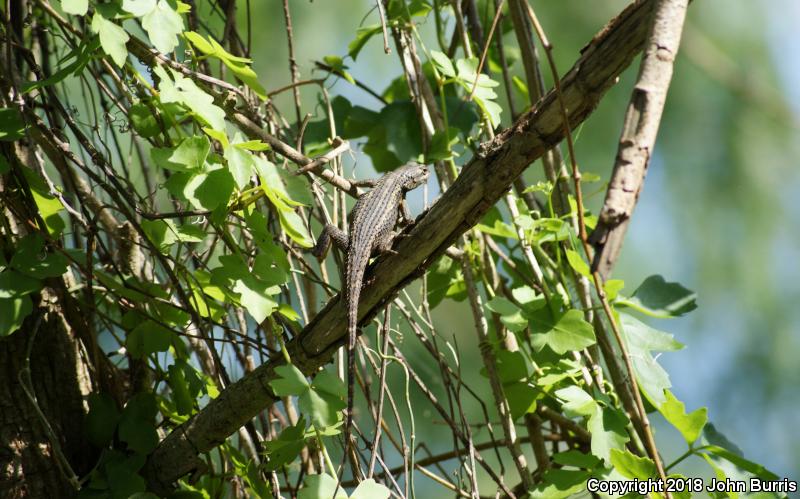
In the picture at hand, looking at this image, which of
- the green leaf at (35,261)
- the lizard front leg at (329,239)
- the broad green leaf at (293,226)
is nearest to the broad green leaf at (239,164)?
the broad green leaf at (293,226)

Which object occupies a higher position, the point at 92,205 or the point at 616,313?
the point at 92,205

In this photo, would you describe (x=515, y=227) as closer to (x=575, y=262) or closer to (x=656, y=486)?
(x=575, y=262)

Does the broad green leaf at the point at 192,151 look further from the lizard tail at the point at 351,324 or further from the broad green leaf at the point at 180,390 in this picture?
the broad green leaf at the point at 180,390

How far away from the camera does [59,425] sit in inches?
83.7

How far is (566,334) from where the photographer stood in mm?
2064

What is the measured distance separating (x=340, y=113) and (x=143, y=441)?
1.38 meters

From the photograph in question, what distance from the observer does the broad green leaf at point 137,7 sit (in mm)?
1627

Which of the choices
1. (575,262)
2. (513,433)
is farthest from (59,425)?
(575,262)

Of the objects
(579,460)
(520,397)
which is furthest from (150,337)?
(579,460)

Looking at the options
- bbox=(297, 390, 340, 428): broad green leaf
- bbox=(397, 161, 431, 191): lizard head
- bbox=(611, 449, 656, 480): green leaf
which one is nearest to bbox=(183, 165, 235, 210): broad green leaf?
bbox=(297, 390, 340, 428): broad green leaf

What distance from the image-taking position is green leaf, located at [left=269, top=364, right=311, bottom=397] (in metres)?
1.67

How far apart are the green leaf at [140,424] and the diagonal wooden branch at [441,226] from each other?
4 cm

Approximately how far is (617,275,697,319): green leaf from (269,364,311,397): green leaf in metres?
0.96

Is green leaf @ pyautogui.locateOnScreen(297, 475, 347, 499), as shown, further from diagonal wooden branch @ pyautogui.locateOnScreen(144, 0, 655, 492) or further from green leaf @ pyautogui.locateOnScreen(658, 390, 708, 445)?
green leaf @ pyautogui.locateOnScreen(658, 390, 708, 445)
